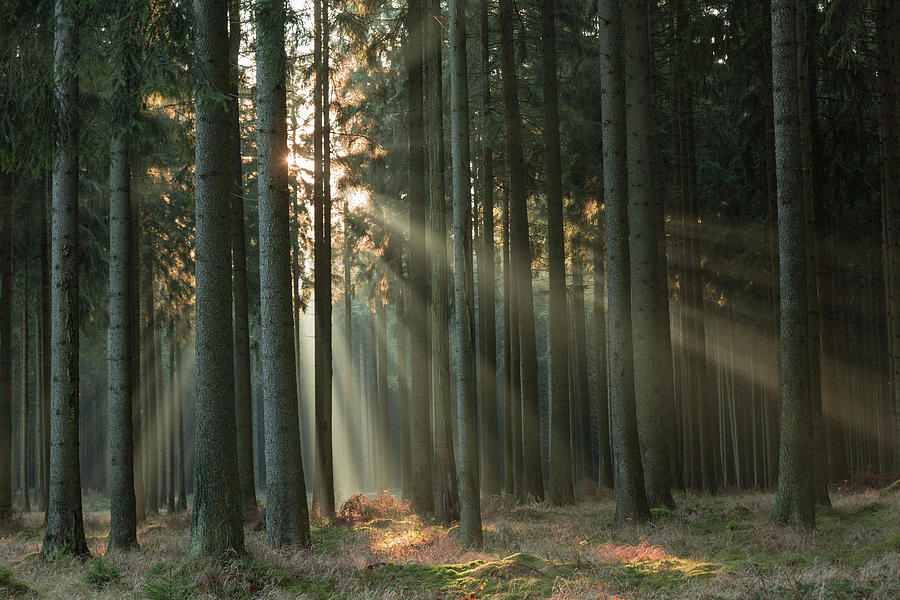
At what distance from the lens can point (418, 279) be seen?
1501cm

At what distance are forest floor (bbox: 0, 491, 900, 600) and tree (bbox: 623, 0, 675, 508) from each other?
121 cm

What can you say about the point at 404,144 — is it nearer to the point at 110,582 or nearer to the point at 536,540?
the point at 536,540

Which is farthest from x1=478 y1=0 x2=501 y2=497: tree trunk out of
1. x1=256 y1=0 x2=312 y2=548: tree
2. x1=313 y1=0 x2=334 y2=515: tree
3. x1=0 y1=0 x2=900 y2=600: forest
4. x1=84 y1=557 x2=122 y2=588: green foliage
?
x1=84 y1=557 x2=122 y2=588: green foliage

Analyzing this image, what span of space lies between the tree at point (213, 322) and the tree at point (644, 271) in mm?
6665

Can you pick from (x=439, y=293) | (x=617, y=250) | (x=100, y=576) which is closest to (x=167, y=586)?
(x=100, y=576)

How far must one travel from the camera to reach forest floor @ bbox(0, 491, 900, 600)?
703 cm

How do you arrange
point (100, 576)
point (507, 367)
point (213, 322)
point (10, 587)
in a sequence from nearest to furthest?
1. point (10, 587)
2. point (100, 576)
3. point (213, 322)
4. point (507, 367)

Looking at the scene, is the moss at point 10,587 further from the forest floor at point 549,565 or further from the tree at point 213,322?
the tree at point 213,322

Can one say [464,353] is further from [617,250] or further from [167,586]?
[167,586]

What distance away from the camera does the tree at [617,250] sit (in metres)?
11.4

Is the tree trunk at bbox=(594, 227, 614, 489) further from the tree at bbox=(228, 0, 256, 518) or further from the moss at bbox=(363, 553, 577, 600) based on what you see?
the moss at bbox=(363, 553, 577, 600)

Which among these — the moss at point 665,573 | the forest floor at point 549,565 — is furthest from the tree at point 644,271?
the moss at point 665,573

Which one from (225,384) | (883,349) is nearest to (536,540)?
(225,384)

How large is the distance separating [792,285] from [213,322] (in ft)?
25.1
